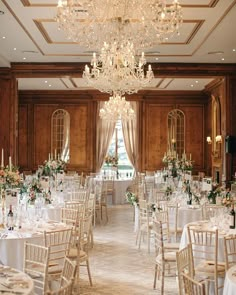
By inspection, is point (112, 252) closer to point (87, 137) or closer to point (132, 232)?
point (132, 232)

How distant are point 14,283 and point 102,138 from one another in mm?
14479

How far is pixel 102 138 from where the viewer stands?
1823 centimetres

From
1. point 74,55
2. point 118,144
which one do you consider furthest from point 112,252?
point 118,144

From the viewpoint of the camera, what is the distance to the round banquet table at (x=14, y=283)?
362 cm

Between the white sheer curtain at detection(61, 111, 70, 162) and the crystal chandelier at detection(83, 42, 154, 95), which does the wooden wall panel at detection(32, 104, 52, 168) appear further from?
the crystal chandelier at detection(83, 42, 154, 95)

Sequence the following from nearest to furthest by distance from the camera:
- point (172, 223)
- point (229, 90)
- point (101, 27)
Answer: point (101, 27), point (172, 223), point (229, 90)

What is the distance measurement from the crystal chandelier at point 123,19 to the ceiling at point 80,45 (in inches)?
49.5

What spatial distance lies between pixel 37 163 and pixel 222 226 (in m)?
12.9

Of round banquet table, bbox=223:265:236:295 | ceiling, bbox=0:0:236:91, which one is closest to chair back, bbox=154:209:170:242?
round banquet table, bbox=223:265:236:295

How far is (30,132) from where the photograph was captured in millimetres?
18547

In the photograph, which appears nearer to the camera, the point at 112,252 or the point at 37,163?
the point at 112,252

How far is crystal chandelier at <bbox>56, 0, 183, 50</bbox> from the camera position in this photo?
21.9 ft

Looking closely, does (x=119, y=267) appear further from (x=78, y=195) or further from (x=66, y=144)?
(x=66, y=144)

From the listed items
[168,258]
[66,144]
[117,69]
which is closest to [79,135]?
[66,144]
